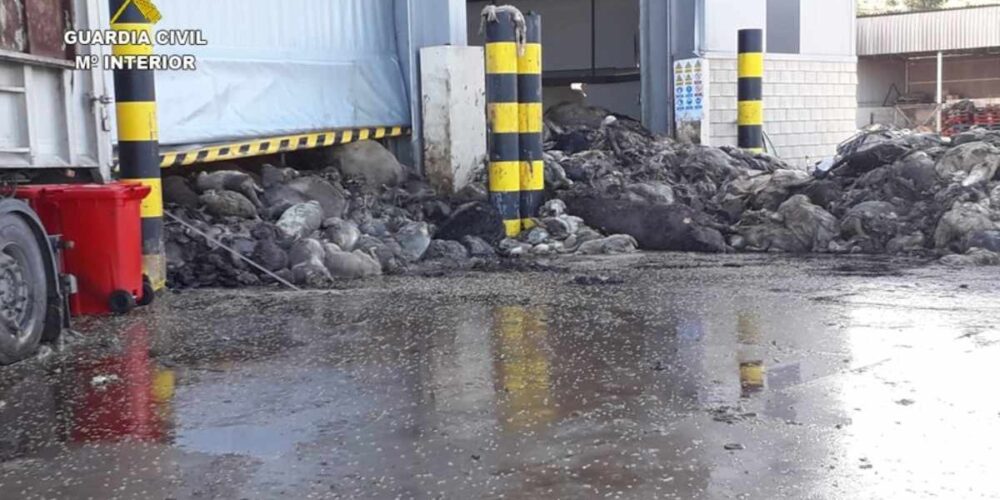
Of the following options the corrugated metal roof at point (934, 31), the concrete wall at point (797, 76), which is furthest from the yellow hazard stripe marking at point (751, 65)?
the corrugated metal roof at point (934, 31)

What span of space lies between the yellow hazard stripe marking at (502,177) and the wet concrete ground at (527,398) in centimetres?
318

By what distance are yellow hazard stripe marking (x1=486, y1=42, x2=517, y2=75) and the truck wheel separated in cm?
517

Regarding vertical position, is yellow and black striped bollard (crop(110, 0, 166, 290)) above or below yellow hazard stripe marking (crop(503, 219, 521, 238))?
above

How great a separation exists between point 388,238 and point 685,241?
2571 millimetres

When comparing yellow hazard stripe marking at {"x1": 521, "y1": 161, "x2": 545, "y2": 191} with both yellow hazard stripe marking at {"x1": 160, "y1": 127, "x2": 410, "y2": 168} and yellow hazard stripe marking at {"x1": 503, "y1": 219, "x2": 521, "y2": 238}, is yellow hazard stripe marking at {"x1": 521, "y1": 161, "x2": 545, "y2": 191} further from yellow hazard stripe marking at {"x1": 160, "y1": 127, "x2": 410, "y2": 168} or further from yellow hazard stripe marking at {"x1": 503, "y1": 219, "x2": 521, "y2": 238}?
yellow hazard stripe marking at {"x1": 160, "y1": 127, "x2": 410, "y2": 168}

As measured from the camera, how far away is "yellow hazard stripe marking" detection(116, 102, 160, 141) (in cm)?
748

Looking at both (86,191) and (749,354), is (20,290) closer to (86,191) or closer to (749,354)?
(86,191)

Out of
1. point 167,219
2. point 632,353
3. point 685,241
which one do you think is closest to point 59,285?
point 167,219

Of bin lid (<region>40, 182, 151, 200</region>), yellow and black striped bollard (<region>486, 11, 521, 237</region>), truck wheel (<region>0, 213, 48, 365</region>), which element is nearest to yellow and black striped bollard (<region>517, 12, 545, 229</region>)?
yellow and black striped bollard (<region>486, 11, 521, 237</region>)

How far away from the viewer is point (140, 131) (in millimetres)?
7512

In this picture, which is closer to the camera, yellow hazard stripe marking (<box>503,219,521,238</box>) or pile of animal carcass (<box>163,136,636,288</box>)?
pile of animal carcass (<box>163,136,636,288</box>)

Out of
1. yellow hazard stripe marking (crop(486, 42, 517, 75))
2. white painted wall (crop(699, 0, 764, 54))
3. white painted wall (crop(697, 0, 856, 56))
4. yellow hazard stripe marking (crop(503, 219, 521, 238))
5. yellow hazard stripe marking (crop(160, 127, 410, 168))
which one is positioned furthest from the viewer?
white painted wall (crop(697, 0, 856, 56))

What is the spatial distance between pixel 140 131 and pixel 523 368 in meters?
3.68

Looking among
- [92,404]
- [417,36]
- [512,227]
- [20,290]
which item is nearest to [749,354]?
[92,404]
